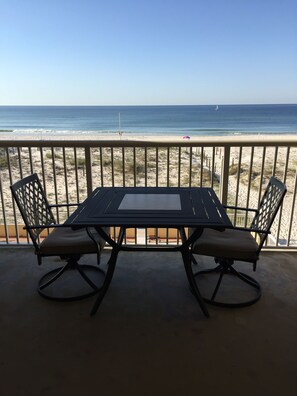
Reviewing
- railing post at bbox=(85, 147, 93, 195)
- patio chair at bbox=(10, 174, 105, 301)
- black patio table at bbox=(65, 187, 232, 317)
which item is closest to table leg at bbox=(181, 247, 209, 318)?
black patio table at bbox=(65, 187, 232, 317)

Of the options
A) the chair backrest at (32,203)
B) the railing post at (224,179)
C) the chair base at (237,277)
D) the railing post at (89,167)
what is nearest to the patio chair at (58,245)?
the chair backrest at (32,203)

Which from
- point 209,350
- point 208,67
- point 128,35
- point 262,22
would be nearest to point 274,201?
point 209,350

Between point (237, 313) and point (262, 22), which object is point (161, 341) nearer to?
point (237, 313)

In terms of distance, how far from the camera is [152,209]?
2.06 m

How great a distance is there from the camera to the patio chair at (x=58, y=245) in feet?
6.97

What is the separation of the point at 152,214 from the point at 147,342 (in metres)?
0.78

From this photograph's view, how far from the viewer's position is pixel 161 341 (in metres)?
1.79

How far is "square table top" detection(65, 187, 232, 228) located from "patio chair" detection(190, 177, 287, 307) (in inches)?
9.6

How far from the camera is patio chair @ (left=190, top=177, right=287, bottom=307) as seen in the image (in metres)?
2.04

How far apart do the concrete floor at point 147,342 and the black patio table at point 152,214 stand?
7.6 inches

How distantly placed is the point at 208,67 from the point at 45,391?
29924 millimetres

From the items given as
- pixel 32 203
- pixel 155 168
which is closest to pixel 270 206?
pixel 32 203

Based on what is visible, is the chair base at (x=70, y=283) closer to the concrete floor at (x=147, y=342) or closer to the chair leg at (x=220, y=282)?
the concrete floor at (x=147, y=342)

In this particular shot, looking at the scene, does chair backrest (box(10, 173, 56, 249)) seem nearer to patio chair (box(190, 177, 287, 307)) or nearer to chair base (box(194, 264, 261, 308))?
patio chair (box(190, 177, 287, 307))
